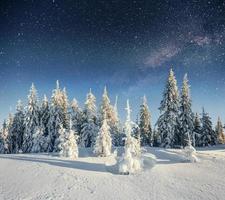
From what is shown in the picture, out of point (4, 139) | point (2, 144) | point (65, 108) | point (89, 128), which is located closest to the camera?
point (89, 128)

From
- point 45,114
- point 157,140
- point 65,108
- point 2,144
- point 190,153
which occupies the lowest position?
point 190,153

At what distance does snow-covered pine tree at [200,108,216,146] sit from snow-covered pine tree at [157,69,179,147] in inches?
365

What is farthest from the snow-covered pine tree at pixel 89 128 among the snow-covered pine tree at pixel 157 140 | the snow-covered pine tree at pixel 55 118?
the snow-covered pine tree at pixel 157 140

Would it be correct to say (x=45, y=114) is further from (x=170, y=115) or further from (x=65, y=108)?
(x=170, y=115)

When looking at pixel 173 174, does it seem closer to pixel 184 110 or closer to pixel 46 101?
pixel 184 110

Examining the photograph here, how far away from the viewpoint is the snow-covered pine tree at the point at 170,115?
145 feet

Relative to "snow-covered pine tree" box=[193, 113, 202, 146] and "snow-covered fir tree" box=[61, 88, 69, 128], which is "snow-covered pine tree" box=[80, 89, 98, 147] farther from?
"snow-covered pine tree" box=[193, 113, 202, 146]

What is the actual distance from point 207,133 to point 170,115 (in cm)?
1153

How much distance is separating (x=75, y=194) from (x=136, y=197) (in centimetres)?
405

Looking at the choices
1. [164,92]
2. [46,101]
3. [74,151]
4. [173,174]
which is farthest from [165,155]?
[46,101]

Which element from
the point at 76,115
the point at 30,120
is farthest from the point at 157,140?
the point at 30,120

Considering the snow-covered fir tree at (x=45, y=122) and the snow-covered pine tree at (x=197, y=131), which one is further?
the snow-covered pine tree at (x=197, y=131)

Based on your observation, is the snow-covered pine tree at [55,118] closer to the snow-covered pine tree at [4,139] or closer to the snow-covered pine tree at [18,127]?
the snow-covered pine tree at [18,127]

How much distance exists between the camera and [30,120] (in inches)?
1970
